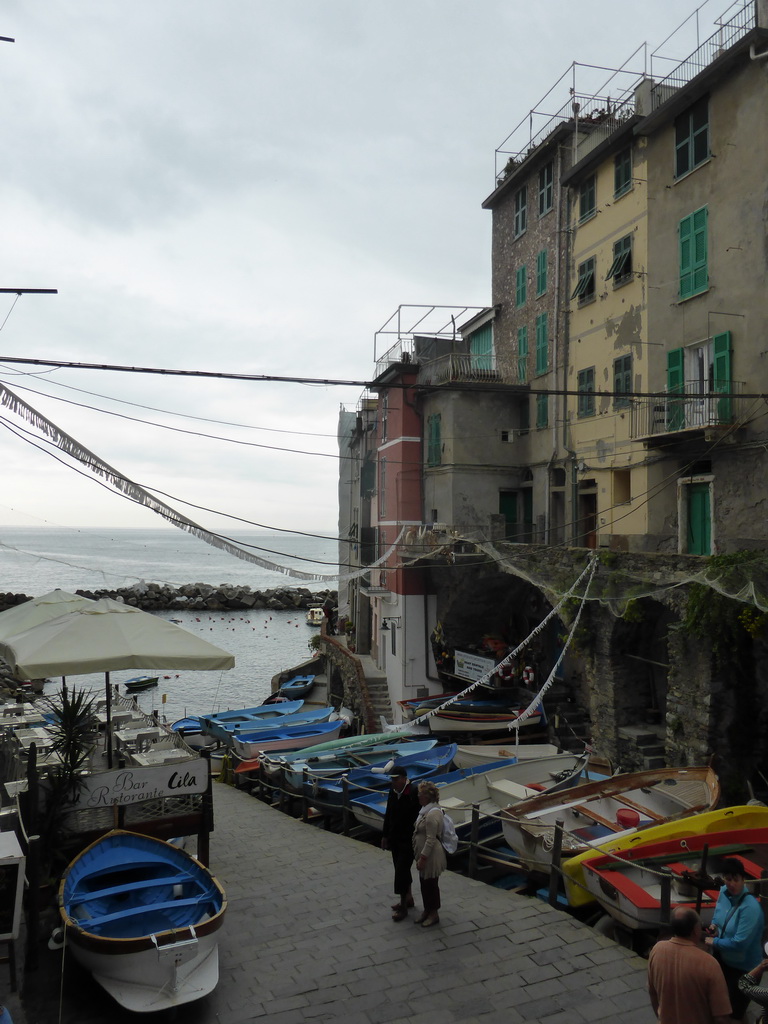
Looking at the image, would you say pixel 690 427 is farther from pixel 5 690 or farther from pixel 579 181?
pixel 5 690

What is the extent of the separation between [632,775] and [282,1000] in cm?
792

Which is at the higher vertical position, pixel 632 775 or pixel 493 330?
pixel 493 330

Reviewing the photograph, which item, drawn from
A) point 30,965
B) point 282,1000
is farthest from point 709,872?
point 30,965

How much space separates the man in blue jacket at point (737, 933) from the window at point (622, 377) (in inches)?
652

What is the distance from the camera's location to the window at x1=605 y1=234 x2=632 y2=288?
21.1m

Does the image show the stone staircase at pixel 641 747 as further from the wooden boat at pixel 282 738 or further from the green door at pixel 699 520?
the wooden boat at pixel 282 738

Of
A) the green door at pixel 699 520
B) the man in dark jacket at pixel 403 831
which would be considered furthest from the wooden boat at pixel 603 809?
the green door at pixel 699 520

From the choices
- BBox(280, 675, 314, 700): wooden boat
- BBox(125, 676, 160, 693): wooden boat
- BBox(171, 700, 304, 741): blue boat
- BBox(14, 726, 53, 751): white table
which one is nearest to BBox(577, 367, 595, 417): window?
BBox(171, 700, 304, 741): blue boat

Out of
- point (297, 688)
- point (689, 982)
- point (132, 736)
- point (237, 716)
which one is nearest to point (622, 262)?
point (132, 736)

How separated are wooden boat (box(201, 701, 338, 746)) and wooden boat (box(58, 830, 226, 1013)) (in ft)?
60.1

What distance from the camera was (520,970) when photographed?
23.9 ft

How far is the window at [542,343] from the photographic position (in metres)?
25.8

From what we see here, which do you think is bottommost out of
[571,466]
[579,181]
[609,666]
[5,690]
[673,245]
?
[5,690]

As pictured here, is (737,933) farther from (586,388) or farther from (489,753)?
(586,388)
